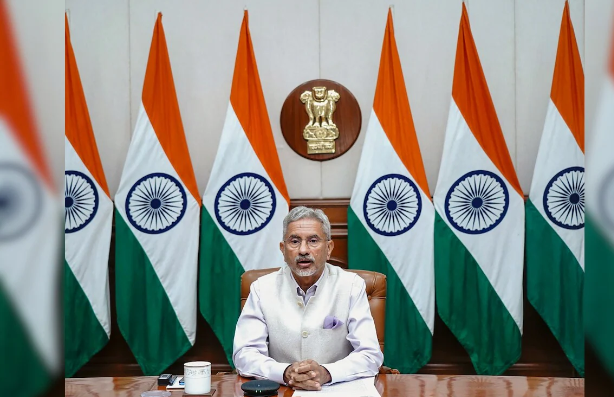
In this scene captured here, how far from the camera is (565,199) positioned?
3.78 metres

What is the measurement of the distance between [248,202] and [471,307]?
1483 millimetres

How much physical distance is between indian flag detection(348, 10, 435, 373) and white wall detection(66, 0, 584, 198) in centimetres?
31

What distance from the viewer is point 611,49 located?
0.21 metres

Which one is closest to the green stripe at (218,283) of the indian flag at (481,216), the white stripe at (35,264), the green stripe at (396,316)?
the green stripe at (396,316)

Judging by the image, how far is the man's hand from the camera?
6.32ft

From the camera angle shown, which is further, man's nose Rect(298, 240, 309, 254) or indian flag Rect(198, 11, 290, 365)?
indian flag Rect(198, 11, 290, 365)

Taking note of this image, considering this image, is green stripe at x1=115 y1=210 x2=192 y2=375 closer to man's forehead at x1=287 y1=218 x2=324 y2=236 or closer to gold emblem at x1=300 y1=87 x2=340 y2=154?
gold emblem at x1=300 y1=87 x2=340 y2=154

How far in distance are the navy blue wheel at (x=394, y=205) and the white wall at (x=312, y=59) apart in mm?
367

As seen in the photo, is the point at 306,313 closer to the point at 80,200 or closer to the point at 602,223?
the point at 80,200

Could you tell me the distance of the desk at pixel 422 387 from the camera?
1830mm

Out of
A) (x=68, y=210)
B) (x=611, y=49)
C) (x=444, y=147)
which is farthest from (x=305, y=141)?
(x=611, y=49)

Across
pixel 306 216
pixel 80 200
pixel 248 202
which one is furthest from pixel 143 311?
pixel 306 216

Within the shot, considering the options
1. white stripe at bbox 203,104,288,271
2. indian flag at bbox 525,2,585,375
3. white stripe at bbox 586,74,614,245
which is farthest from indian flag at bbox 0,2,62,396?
indian flag at bbox 525,2,585,375

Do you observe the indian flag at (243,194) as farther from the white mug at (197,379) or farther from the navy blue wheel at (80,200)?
the white mug at (197,379)
